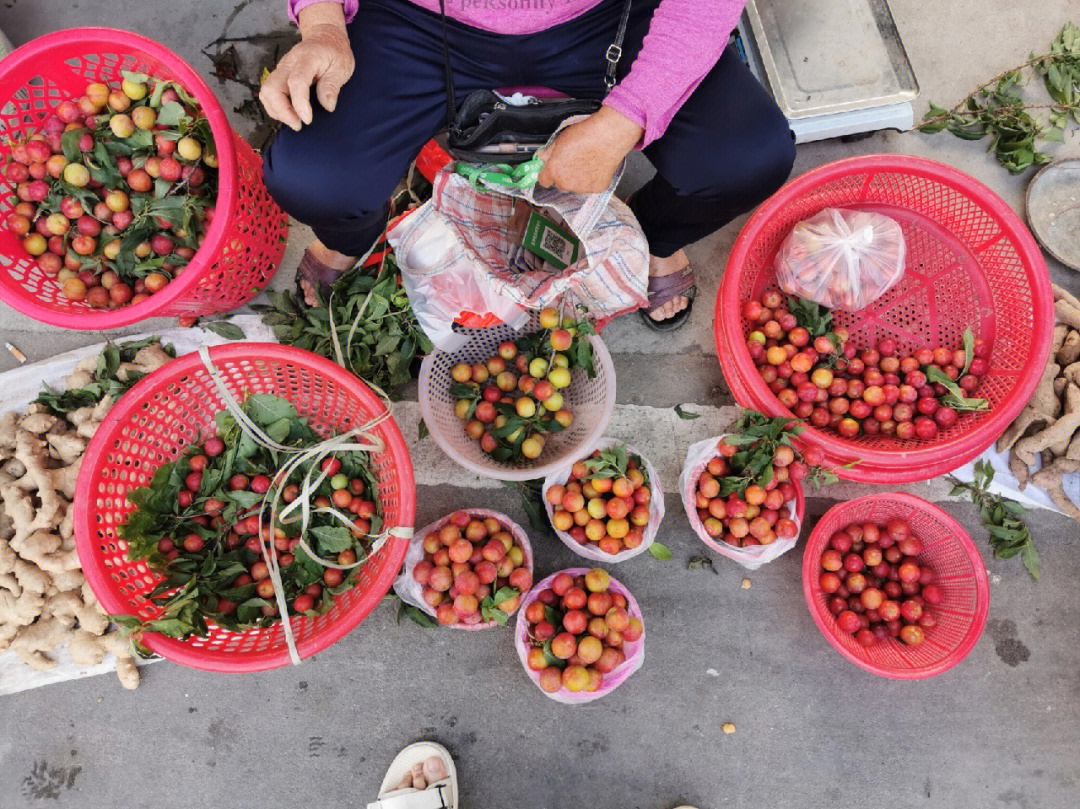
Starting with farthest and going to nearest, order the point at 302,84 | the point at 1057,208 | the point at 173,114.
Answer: the point at 1057,208 < the point at 173,114 < the point at 302,84

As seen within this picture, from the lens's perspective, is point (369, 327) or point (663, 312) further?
point (663, 312)

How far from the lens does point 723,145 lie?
1.67 meters

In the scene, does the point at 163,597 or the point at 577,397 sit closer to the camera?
the point at 163,597

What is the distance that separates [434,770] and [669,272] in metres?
1.60

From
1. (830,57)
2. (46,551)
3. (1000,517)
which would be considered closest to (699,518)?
(1000,517)

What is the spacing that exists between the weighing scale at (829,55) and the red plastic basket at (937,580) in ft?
3.90

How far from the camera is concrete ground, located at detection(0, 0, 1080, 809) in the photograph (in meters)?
2.03

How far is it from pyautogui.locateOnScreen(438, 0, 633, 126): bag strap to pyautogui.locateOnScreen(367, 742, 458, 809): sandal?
170cm

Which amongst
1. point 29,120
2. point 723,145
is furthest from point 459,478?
point 29,120

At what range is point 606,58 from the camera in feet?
5.39

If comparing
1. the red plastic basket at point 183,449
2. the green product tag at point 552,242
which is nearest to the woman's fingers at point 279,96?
the red plastic basket at point 183,449

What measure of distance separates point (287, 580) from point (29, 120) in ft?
4.74

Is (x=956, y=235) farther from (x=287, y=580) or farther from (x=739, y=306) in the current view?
(x=287, y=580)

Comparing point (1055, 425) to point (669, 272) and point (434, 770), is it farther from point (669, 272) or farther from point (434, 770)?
point (434, 770)
